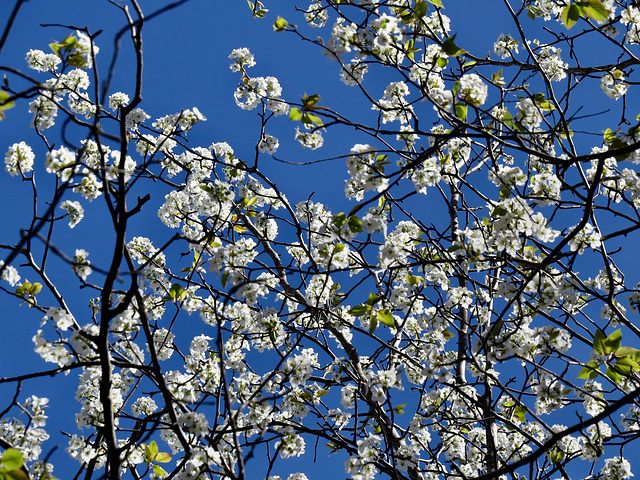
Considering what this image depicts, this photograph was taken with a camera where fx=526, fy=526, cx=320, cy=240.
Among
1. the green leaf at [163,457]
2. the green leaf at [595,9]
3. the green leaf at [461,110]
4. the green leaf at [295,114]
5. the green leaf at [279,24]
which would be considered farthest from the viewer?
the green leaf at [279,24]

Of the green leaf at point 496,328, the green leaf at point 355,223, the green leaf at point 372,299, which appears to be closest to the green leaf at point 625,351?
the green leaf at point 496,328

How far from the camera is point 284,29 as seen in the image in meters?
4.09

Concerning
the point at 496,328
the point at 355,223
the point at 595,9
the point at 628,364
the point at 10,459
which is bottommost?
the point at 10,459

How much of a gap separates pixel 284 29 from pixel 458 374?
12.8ft

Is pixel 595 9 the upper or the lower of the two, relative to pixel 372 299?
upper

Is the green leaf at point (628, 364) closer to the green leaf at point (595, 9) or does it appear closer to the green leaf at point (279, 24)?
the green leaf at point (595, 9)

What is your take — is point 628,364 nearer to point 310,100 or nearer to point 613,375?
point 613,375

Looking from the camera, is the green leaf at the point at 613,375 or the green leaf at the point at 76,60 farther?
the green leaf at the point at 613,375

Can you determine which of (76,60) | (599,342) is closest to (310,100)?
(76,60)

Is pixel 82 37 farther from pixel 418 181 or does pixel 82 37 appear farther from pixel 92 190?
pixel 418 181

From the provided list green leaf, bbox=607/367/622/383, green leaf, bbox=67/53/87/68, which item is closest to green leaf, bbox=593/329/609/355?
green leaf, bbox=607/367/622/383

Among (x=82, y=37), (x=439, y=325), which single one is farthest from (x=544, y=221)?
(x=82, y=37)

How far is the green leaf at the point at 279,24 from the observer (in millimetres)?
4051

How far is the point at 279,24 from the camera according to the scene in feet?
13.4
